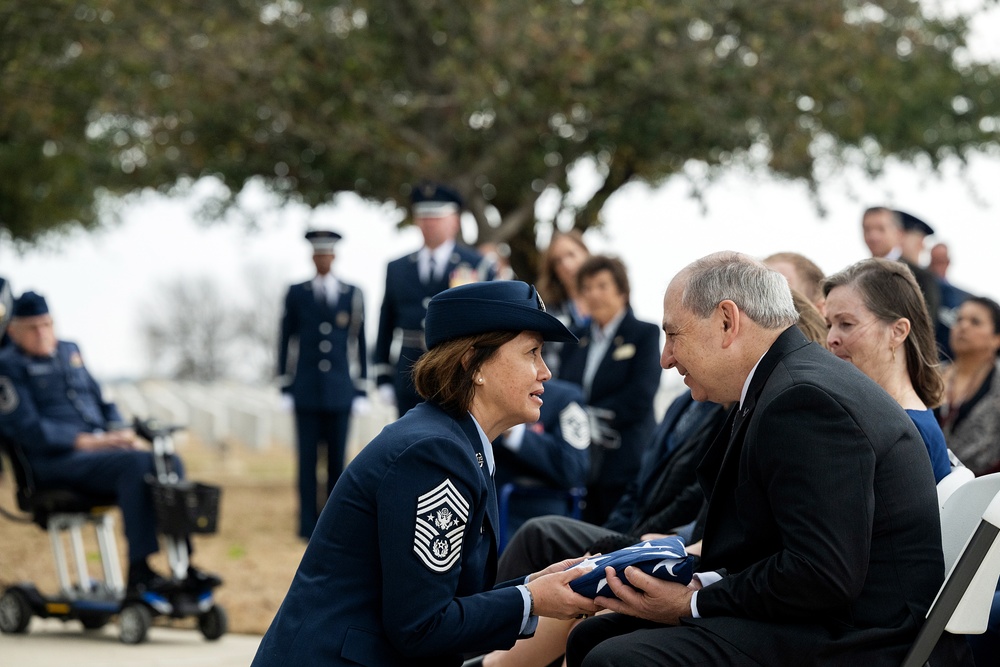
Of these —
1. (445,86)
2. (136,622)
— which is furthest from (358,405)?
(445,86)

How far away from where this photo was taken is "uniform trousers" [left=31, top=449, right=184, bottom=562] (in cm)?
673

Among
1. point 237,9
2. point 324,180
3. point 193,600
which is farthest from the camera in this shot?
point 324,180

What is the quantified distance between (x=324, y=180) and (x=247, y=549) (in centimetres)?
601

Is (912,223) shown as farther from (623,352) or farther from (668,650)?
(668,650)

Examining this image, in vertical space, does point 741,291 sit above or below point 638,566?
above

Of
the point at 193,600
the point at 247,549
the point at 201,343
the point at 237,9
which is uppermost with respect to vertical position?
the point at 237,9

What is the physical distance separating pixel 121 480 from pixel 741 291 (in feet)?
14.9

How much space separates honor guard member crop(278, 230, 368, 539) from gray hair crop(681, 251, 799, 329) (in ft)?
24.0

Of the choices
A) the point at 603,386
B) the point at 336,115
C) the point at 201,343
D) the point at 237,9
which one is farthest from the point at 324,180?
the point at 201,343

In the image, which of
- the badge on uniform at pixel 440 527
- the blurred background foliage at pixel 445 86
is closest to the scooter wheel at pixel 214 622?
the badge on uniform at pixel 440 527

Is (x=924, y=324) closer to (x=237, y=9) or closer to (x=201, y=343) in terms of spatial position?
(x=237, y=9)

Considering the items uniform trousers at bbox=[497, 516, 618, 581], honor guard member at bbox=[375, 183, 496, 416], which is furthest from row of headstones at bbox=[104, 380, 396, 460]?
uniform trousers at bbox=[497, 516, 618, 581]

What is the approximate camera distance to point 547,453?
5.75 metres

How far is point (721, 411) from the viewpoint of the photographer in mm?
4465
